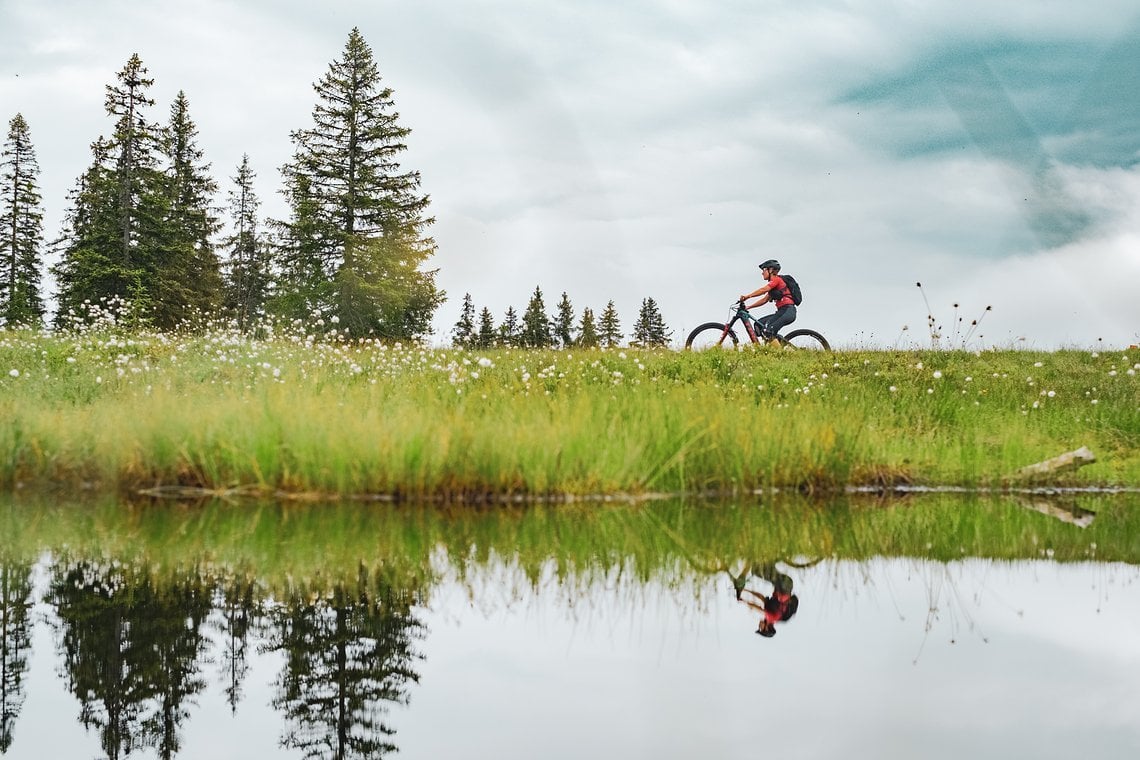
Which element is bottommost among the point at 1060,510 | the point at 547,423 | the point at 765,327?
the point at 1060,510

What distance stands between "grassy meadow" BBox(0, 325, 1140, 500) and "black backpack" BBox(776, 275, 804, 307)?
3.91 feet

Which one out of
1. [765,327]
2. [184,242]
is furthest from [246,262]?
[765,327]

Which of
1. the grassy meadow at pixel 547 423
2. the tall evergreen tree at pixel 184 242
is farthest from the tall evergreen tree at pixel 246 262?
the grassy meadow at pixel 547 423

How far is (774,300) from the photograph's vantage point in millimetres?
19031

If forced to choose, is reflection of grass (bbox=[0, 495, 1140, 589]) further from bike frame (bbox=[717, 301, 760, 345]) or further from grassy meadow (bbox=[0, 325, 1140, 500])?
bike frame (bbox=[717, 301, 760, 345])

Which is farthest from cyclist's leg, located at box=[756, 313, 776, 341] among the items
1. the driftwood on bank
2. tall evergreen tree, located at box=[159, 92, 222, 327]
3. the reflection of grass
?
tall evergreen tree, located at box=[159, 92, 222, 327]

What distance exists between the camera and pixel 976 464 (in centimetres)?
1128

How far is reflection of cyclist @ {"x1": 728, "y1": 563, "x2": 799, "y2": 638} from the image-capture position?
4.65 m

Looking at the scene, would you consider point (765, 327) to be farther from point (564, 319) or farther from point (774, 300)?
point (564, 319)

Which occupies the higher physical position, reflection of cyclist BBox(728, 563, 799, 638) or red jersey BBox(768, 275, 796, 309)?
red jersey BBox(768, 275, 796, 309)

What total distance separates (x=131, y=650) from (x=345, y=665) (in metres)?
1.02

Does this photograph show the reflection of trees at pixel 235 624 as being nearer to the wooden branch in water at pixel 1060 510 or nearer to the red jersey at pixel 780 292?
the wooden branch in water at pixel 1060 510

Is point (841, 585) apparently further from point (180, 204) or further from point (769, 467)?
point (180, 204)

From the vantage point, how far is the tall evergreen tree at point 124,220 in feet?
136
